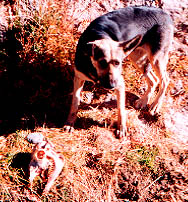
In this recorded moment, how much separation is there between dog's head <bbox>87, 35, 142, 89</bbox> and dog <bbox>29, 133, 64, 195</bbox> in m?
1.03

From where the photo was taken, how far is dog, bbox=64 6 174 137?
2.58 m

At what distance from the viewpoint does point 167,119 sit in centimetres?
353

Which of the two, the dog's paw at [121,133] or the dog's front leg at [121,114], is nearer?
the dog's front leg at [121,114]

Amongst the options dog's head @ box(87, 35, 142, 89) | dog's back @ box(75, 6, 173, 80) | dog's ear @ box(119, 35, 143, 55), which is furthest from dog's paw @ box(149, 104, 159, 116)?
dog's ear @ box(119, 35, 143, 55)

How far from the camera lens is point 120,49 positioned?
8.69ft

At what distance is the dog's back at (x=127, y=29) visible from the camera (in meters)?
2.77

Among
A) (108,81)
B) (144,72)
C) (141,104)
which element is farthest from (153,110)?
(108,81)

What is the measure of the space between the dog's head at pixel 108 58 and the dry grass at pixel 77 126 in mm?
891

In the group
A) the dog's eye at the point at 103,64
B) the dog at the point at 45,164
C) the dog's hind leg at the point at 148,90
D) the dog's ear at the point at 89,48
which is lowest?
the dog at the point at 45,164

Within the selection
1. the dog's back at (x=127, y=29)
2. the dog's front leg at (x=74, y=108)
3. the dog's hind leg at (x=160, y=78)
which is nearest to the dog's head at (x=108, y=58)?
the dog's back at (x=127, y=29)

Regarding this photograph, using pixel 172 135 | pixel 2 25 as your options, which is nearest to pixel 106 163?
pixel 172 135

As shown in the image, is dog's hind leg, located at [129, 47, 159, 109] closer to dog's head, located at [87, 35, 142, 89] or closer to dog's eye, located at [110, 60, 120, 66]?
dog's head, located at [87, 35, 142, 89]

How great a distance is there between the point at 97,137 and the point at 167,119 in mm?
1267

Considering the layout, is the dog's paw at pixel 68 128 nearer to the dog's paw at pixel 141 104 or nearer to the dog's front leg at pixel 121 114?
the dog's front leg at pixel 121 114
